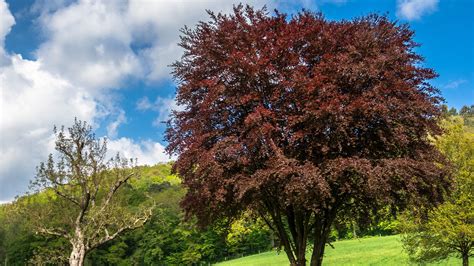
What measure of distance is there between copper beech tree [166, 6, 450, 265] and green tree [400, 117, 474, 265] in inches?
229

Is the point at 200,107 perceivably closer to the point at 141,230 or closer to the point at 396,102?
the point at 396,102

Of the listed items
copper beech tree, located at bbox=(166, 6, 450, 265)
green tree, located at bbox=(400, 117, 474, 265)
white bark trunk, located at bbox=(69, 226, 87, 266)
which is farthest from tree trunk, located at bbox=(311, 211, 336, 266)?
white bark trunk, located at bbox=(69, 226, 87, 266)

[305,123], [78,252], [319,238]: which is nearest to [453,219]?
[319,238]

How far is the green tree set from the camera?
2011 centimetres

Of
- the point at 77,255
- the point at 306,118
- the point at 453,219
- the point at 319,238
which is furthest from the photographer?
the point at 77,255

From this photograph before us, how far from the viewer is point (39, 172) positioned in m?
23.3

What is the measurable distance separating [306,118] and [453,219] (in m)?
11.7

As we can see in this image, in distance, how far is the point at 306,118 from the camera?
42.7ft

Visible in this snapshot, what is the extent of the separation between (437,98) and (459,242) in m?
9.18

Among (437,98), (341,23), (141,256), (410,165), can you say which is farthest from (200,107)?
(141,256)

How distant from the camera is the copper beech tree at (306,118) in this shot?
42.3ft

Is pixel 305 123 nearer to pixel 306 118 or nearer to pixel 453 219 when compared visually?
pixel 306 118

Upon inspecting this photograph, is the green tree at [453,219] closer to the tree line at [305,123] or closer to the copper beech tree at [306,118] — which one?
the tree line at [305,123]

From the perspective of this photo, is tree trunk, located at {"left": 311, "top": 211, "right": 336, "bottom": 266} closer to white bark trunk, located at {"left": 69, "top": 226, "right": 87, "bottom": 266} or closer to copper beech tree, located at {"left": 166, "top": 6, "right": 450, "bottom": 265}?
copper beech tree, located at {"left": 166, "top": 6, "right": 450, "bottom": 265}
